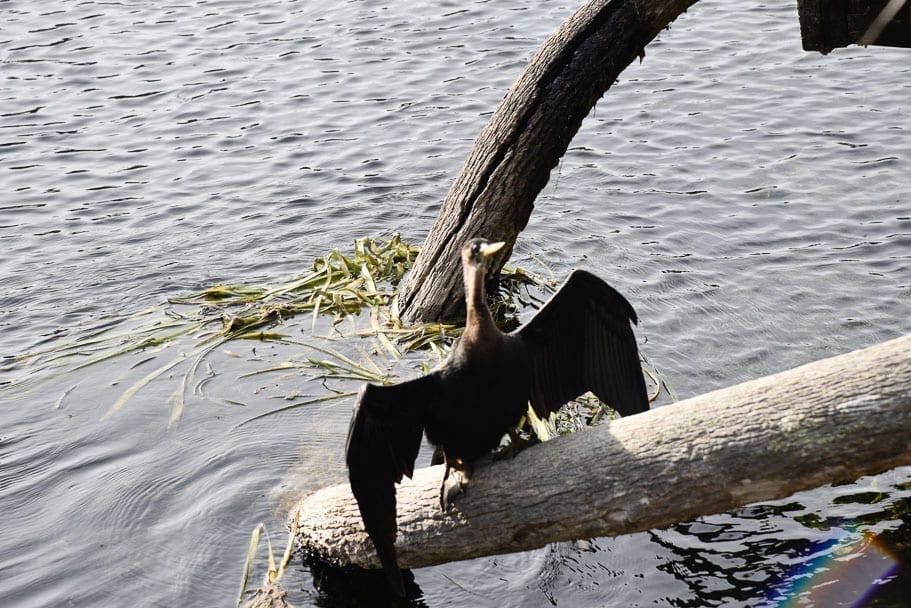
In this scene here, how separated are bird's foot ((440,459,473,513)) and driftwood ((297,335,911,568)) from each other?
1.2 inches

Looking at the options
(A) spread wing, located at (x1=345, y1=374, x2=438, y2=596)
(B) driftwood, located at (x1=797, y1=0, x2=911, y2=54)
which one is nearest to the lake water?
(A) spread wing, located at (x1=345, y1=374, x2=438, y2=596)

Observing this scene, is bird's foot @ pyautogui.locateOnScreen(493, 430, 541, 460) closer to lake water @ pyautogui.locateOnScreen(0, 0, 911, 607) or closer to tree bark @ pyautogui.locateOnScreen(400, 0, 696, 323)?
lake water @ pyautogui.locateOnScreen(0, 0, 911, 607)

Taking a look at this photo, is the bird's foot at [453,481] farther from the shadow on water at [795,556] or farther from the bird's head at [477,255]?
the shadow on water at [795,556]

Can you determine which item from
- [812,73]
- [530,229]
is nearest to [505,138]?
[530,229]

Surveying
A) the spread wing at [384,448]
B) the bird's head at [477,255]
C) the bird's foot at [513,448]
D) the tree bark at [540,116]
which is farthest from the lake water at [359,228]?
the bird's head at [477,255]

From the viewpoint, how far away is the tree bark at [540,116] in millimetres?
5547

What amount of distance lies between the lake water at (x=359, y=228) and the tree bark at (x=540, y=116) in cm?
108

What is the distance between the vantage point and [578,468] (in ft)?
11.3

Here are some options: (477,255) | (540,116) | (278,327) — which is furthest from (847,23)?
(278,327)

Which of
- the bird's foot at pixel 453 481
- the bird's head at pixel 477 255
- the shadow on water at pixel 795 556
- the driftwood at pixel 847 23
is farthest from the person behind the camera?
the driftwood at pixel 847 23

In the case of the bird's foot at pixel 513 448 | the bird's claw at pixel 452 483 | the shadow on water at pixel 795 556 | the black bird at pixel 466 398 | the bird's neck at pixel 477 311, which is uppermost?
the bird's neck at pixel 477 311

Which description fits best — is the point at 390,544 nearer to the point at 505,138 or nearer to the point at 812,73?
the point at 505,138

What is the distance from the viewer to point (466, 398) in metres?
3.59

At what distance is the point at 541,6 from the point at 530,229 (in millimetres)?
4963
